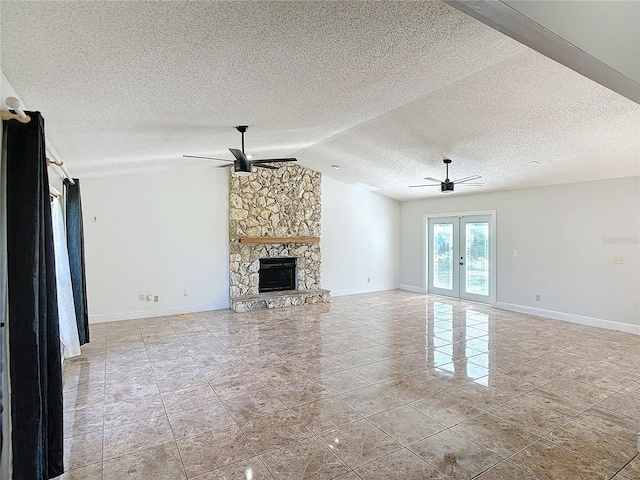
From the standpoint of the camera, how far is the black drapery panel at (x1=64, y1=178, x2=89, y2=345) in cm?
470

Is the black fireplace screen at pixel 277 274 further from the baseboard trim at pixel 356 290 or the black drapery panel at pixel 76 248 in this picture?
the black drapery panel at pixel 76 248

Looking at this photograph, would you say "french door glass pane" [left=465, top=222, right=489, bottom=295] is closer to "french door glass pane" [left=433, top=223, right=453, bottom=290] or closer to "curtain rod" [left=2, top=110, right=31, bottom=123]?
"french door glass pane" [left=433, top=223, right=453, bottom=290]

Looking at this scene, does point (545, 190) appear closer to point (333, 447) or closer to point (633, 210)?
point (633, 210)

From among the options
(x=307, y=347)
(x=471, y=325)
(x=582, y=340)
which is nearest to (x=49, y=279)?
(x=307, y=347)

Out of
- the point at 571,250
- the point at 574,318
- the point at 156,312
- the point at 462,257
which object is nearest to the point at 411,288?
the point at 462,257

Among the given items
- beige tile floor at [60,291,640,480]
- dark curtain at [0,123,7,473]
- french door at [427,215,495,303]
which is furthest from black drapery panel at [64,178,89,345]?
french door at [427,215,495,303]

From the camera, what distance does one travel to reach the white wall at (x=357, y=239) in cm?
904

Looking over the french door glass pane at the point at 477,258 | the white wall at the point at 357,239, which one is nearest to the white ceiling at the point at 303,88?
the french door glass pane at the point at 477,258

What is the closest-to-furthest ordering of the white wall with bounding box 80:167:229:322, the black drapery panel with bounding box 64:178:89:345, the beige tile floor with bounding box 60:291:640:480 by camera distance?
1. the beige tile floor with bounding box 60:291:640:480
2. the black drapery panel with bounding box 64:178:89:345
3. the white wall with bounding box 80:167:229:322

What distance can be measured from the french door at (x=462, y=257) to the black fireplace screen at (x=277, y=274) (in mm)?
3740

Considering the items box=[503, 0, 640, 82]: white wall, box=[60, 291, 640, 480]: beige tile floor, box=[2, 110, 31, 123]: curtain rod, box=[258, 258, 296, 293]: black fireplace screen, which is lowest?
box=[60, 291, 640, 480]: beige tile floor

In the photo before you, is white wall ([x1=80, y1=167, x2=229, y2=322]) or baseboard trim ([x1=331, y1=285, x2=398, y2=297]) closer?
white wall ([x1=80, y1=167, x2=229, y2=322])

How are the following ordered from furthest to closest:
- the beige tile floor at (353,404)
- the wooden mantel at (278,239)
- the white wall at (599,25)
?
the wooden mantel at (278,239), the beige tile floor at (353,404), the white wall at (599,25)

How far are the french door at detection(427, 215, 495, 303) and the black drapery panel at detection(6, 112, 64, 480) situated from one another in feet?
26.0
